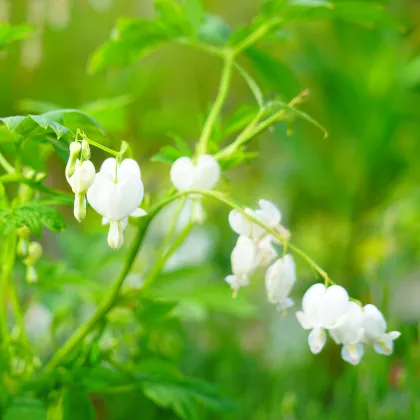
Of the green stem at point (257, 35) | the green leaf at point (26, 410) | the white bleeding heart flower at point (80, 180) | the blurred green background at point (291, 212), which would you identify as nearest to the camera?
the white bleeding heart flower at point (80, 180)

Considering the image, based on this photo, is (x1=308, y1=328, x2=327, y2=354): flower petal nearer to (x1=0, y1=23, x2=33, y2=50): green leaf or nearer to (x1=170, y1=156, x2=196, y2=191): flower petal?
(x1=170, y1=156, x2=196, y2=191): flower petal

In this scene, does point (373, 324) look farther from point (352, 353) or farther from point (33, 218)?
point (33, 218)

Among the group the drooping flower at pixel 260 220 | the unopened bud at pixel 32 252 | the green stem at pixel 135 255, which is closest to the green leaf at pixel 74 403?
the green stem at pixel 135 255

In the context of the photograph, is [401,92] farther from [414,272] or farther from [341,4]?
[341,4]

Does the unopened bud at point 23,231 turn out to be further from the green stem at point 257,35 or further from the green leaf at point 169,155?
the green stem at point 257,35

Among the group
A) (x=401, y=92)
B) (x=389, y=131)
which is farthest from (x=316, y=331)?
(x=401, y=92)
